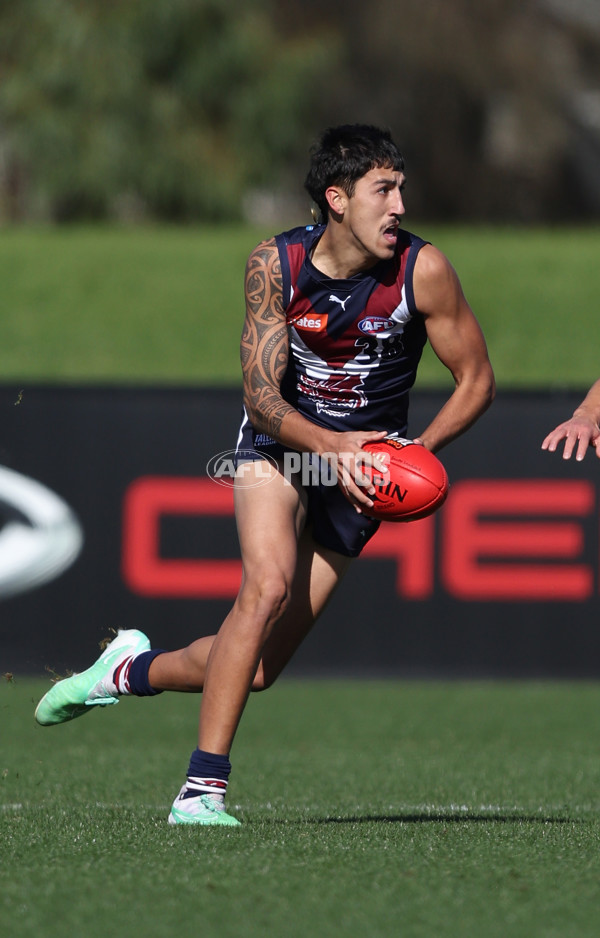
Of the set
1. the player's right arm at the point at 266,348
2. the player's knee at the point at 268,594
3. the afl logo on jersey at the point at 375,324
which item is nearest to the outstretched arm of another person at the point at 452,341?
the afl logo on jersey at the point at 375,324

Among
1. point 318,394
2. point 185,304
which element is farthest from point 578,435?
point 185,304

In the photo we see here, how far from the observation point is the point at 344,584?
1003 centimetres

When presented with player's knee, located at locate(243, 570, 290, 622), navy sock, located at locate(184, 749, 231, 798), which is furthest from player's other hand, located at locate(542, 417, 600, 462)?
navy sock, located at locate(184, 749, 231, 798)

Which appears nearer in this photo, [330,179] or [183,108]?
[330,179]

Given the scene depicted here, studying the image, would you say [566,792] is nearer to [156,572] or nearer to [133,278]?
[156,572]

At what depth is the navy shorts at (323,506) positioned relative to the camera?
5.06 meters

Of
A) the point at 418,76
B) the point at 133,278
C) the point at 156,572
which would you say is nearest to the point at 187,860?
the point at 156,572

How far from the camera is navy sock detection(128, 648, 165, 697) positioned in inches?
210

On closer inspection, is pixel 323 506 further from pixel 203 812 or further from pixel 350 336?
pixel 203 812

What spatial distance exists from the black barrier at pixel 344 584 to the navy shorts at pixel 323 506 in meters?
4.78

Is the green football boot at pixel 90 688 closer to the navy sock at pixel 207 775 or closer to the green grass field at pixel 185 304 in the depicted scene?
the navy sock at pixel 207 775

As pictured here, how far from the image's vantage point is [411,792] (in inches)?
240

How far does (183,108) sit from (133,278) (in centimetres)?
592

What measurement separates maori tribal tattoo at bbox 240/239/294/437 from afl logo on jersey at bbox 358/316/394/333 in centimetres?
27
